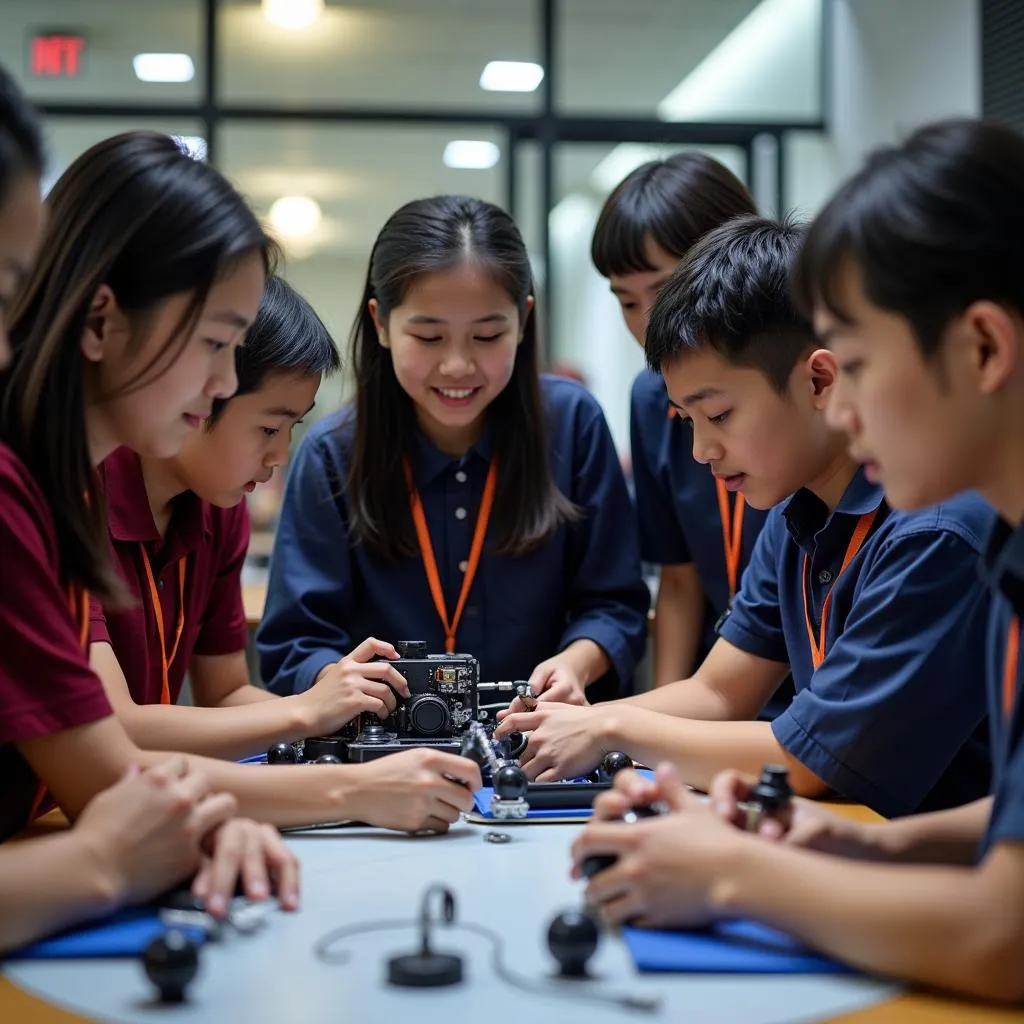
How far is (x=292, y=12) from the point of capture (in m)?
7.46

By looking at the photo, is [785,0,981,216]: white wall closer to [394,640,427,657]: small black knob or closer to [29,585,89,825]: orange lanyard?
[394,640,427,657]: small black knob

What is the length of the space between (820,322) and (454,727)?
36.1 inches

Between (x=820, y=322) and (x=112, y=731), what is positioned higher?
(x=820, y=322)

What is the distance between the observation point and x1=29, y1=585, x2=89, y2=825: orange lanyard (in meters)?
1.62

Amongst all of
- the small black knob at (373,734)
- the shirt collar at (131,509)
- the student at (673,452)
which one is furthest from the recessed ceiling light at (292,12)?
the small black knob at (373,734)

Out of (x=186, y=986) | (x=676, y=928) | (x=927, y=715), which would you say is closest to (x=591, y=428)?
(x=927, y=715)

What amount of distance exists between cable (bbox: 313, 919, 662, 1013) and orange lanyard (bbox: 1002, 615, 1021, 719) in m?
0.47

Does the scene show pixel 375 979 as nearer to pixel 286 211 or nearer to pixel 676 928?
pixel 676 928

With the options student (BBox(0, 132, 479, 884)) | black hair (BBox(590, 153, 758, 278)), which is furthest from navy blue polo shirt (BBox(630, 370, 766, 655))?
student (BBox(0, 132, 479, 884))

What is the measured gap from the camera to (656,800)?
150 centimetres

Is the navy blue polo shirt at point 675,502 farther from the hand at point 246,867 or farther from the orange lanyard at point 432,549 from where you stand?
the hand at point 246,867

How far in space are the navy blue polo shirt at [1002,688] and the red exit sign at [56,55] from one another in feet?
23.4

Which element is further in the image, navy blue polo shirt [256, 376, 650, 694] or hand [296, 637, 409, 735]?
navy blue polo shirt [256, 376, 650, 694]

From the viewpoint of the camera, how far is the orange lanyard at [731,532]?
117 inches
